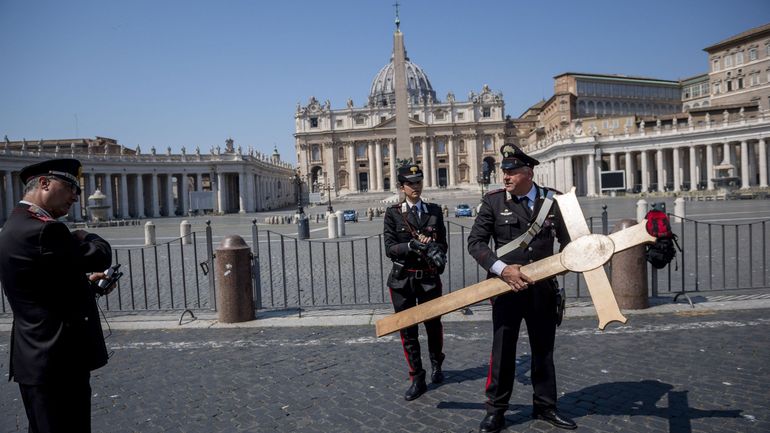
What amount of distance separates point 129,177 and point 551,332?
66.4 meters

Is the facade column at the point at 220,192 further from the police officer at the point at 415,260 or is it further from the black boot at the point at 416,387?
the black boot at the point at 416,387

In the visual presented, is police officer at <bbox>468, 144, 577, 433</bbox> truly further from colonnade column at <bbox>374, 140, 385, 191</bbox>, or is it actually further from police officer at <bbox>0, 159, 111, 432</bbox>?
colonnade column at <bbox>374, 140, 385, 191</bbox>

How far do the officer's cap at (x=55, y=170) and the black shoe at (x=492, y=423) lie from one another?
3.05 metres

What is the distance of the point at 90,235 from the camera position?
10.0ft

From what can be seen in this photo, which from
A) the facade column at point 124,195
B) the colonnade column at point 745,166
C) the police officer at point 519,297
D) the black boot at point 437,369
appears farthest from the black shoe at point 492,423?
the facade column at point 124,195

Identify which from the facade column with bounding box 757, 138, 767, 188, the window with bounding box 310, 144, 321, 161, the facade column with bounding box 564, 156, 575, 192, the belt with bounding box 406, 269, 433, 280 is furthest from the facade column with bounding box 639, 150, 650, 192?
the belt with bounding box 406, 269, 433, 280

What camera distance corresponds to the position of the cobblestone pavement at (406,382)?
4.03m

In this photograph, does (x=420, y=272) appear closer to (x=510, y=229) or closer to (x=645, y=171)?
(x=510, y=229)

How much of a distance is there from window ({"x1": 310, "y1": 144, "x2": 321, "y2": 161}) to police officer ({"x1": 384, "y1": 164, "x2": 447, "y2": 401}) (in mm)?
99123

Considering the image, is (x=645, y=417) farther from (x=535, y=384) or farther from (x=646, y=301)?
(x=646, y=301)

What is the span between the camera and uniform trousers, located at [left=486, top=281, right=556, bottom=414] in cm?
383

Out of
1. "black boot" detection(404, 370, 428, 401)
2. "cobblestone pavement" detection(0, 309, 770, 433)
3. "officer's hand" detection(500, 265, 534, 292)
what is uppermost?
"officer's hand" detection(500, 265, 534, 292)

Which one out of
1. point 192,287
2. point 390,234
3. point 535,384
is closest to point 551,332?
point 535,384

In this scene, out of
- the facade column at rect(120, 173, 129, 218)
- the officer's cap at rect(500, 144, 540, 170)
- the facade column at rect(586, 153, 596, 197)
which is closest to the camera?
the officer's cap at rect(500, 144, 540, 170)
